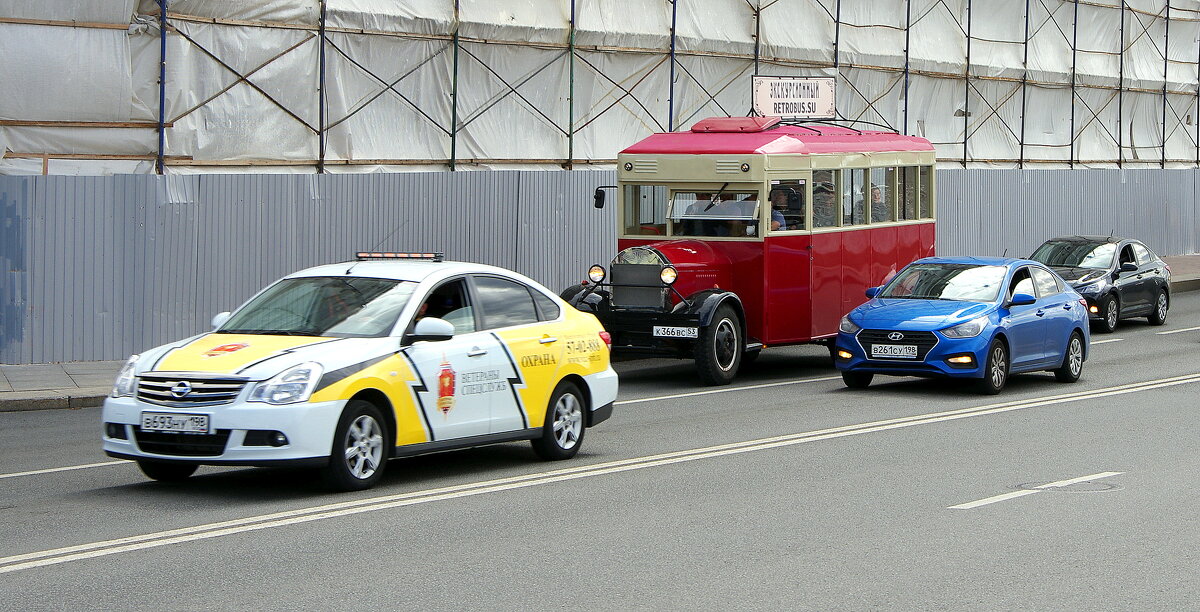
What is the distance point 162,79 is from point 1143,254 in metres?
15.9

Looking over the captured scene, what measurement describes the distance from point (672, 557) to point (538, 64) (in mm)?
17664

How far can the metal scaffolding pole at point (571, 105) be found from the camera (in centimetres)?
2503

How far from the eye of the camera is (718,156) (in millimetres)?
18109

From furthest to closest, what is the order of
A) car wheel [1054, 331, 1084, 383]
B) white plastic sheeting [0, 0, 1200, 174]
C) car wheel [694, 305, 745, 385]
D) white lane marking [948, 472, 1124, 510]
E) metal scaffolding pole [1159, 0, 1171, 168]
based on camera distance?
1. metal scaffolding pole [1159, 0, 1171, 168]
2. white plastic sheeting [0, 0, 1200, 174]
3. car wheel [1054, 331, 1084, 383]
4. car wheel [694, 305, 745, 385]
5. white lane marking [948, 472, 1124, 510]

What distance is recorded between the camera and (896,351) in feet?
53.3

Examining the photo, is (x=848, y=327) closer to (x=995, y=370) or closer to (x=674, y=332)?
(x=995, y=370)

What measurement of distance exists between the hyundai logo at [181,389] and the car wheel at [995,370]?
9.25 meters

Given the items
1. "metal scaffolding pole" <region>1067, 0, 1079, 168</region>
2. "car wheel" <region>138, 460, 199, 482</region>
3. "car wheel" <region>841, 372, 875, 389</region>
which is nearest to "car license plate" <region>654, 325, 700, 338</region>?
"car wheel" <region>841, 372, 875, 389</region>

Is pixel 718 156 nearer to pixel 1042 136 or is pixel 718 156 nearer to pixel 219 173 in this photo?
pixel 219 173

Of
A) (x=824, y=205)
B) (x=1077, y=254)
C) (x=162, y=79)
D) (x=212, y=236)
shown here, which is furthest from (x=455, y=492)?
(x=1077, y=254)

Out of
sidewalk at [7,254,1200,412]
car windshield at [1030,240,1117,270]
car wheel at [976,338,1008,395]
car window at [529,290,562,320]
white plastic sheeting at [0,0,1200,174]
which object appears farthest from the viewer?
car windshield at [1030,240,1117,270]

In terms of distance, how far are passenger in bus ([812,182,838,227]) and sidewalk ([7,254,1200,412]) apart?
8117 millimetres

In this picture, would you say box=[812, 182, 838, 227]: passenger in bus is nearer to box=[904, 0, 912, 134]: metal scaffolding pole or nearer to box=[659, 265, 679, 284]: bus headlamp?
box=[659, 265, 679, 284]: bus headlamp

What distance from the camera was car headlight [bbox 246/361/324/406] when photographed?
366 inches
